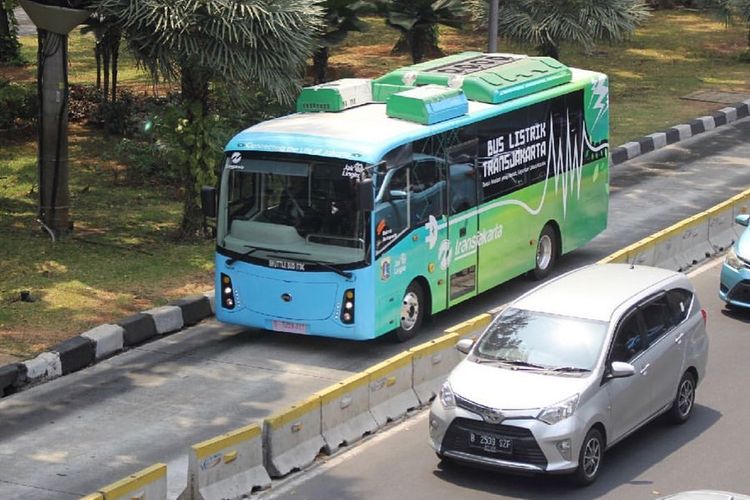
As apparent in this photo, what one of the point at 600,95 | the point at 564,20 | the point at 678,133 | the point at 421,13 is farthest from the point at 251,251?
the point at 564,20

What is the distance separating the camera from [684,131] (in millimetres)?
29047

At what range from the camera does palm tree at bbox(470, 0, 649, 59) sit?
29906 millimetres

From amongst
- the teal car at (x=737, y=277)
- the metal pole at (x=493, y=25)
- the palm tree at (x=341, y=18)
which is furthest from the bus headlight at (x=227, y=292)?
the metal pole at (x=493, y=25)

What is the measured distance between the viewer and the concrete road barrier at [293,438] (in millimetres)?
12188

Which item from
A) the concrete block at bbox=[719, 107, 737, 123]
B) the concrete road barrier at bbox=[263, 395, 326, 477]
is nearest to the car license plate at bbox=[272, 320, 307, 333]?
the concrete road barrier at bbox=[263, 395, 326, 477]

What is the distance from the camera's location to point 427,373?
1439 cm

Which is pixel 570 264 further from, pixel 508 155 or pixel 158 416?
pixel 158 416

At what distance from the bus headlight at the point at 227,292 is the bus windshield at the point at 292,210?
350 millimetres

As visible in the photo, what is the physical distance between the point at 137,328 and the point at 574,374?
617cm

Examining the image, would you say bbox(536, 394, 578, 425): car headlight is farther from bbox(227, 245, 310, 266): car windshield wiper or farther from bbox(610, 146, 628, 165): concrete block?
bbox(610, 146, 628, 165): concrete block

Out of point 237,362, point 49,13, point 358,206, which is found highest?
point 49,13

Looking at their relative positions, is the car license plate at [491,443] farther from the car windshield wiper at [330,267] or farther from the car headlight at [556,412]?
the car windshield wiper at [330,267]

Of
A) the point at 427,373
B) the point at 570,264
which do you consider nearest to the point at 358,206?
the point at 427,373

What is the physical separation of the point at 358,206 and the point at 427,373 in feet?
6.83
